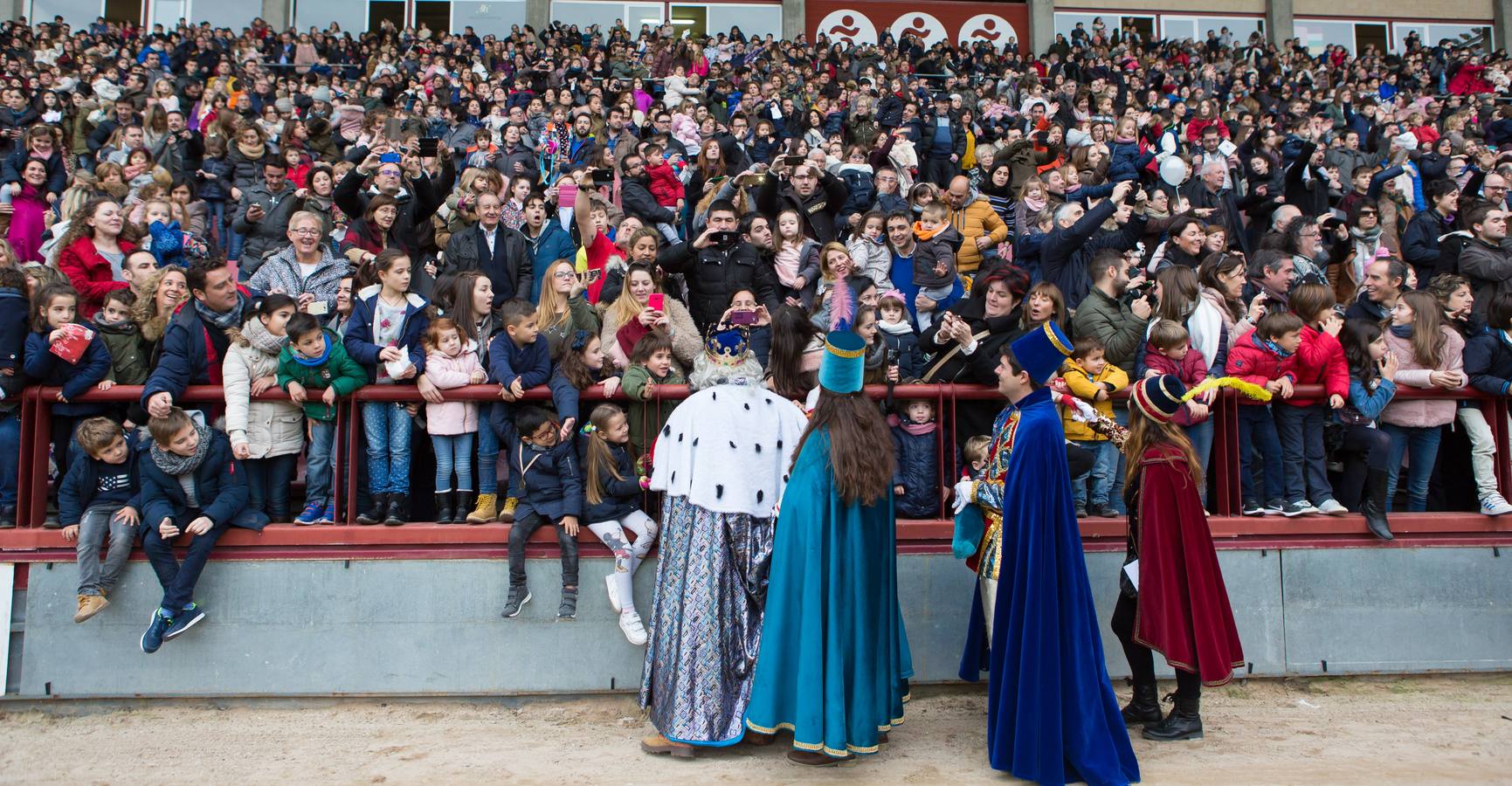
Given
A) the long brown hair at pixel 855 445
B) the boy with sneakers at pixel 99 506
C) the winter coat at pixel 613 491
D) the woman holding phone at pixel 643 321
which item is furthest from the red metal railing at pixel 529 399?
the long brown hair at pixel 855 445

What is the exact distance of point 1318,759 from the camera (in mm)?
4980

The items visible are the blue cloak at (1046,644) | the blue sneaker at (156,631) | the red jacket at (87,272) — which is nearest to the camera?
the blue cloak at (1046,644)

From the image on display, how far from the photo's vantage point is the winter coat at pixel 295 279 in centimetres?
735

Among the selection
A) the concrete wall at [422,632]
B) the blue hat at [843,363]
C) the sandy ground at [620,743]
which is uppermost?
the blue hat at [843,363]

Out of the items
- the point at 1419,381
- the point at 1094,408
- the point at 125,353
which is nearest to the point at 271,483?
the point at 125,353

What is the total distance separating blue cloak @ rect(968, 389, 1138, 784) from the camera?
179 inches

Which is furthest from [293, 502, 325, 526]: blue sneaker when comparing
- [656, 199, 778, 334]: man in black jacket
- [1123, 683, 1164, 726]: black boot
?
[1123, 683, 1164, 726]: black boot

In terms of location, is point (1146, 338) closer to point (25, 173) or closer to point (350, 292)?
point (350, 292)

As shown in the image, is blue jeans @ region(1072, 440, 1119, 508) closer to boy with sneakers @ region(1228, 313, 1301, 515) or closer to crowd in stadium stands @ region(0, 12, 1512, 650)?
crowd in stadium stands @ region(0, 12, 1512, 650)

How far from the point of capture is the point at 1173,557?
496 centimetres

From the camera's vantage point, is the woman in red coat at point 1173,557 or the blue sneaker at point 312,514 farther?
the blue sneaker at point 312,514

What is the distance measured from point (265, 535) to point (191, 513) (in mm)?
403

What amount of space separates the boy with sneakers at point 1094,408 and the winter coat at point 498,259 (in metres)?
4.40

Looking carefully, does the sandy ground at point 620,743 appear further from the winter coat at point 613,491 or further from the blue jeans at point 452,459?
the blue jeans at point 452,459
